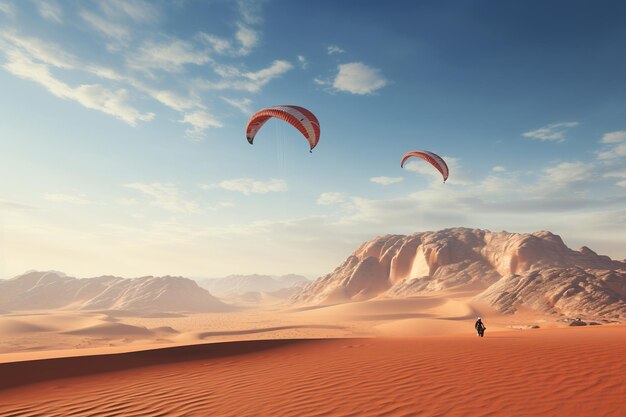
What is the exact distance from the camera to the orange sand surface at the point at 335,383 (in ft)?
18.0

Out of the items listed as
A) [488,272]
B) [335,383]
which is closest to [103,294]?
[488,272]

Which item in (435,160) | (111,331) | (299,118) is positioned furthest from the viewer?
(111,331)

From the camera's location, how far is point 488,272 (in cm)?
6462

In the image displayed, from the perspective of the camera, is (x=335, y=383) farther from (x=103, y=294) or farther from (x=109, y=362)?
(x=103, y=294)

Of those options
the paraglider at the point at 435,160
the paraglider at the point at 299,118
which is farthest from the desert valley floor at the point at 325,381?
the paraglider at the point at 435,160

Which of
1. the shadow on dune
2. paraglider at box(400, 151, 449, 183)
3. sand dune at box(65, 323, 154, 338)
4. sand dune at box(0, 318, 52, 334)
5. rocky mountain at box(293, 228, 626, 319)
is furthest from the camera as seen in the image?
rocky mountain at box(293, 228, 626, 319)

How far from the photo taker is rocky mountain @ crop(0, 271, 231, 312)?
299 feet

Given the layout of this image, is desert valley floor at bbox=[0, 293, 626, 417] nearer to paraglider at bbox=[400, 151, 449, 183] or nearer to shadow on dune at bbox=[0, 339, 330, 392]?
shadow on dune at bbox=[0, 339, 330, 392]

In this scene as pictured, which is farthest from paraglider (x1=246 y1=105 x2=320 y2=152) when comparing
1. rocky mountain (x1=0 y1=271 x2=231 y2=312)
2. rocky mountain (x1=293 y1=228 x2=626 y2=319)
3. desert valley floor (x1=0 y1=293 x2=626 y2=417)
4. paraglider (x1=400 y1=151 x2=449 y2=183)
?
rocky mountain (x1=0 y1=271 x2=231 y2=312)

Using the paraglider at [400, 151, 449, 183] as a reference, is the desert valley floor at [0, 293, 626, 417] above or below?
below

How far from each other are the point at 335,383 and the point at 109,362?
7.06 meters

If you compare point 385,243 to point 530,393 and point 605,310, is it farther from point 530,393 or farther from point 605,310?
point 530,393

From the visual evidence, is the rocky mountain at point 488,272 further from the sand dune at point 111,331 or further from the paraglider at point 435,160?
the sand dune at point 111,331

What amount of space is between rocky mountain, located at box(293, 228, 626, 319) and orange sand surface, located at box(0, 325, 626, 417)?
33.9m
